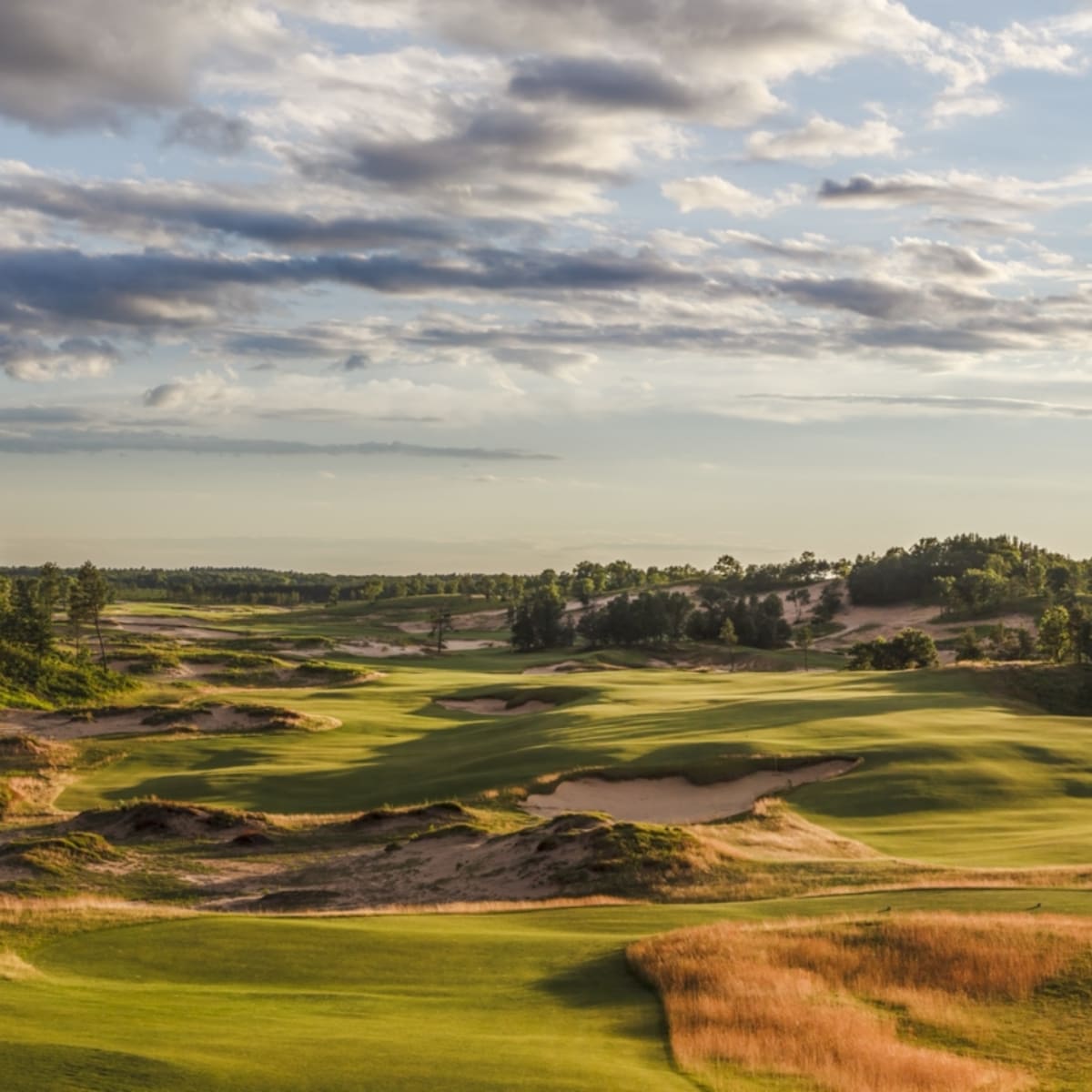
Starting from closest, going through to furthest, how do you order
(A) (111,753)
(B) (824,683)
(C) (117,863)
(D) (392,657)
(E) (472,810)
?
(C) (117,863) → (E) (472,810) → (A) (111,753) → (B) (824,683) → (D) (392,657)

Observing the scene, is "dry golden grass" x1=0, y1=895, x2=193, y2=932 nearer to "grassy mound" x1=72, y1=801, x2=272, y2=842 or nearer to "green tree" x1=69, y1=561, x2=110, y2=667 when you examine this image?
"grassy mound" x1=72, y1=801, x2=272, y2=842

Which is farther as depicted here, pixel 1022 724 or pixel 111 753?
pixel 111 753

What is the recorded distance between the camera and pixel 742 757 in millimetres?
48062

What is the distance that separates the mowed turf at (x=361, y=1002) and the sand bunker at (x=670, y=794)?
680 inches

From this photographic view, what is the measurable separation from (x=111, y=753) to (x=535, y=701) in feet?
89.4

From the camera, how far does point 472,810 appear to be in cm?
4297

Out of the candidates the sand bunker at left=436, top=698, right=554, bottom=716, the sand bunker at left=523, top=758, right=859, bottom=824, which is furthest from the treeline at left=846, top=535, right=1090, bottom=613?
the sand bunker at left=523, top=758, right=859, bottom=824

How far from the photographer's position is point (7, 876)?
113ft

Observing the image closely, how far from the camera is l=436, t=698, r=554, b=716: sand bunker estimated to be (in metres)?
79.5

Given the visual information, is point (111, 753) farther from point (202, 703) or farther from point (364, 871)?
point (364, 871)

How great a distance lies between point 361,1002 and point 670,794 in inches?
1150

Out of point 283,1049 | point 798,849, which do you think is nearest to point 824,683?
point 798,849

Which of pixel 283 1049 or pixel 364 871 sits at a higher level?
pixel 283 1049

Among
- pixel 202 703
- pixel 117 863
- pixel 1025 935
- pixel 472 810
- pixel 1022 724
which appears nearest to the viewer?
pixel 1025 935
